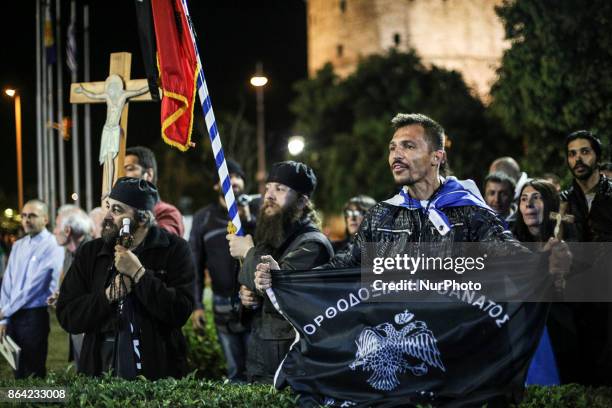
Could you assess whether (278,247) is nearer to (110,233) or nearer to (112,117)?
(110,233)

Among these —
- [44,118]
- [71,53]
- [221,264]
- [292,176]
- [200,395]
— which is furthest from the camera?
[44,118]

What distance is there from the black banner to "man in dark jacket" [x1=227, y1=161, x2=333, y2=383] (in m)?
0.90

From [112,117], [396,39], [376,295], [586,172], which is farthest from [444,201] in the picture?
[396,39]

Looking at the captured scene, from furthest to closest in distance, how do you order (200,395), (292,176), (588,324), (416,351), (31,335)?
(31,335), (588,324), (292,176), (200,395), (416,351)

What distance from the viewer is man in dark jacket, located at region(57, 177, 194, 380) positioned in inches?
211

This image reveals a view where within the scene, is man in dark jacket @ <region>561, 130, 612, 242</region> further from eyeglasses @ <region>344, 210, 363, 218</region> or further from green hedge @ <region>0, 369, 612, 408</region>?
eyeglasses @ <region>344, 210, 363, 218</region>

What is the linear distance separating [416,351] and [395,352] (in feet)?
0.36

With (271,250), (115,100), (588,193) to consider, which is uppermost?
(115,100)

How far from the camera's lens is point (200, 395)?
4.44 metres

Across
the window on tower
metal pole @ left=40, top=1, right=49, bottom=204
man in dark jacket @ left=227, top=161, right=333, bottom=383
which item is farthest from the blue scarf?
the window on tower

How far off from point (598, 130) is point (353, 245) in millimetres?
18371

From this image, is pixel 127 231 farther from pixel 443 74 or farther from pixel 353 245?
pixel 443 74

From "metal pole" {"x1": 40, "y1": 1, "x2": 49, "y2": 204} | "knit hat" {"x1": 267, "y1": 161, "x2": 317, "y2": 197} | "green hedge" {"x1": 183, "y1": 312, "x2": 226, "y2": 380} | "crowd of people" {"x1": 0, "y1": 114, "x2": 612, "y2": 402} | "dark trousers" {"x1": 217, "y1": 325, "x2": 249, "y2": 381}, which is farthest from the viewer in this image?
"metal pole" {"x1": 40, "y1": 1, "x2": 49, "y2": 204}

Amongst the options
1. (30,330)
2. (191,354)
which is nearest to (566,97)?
(191,354)
